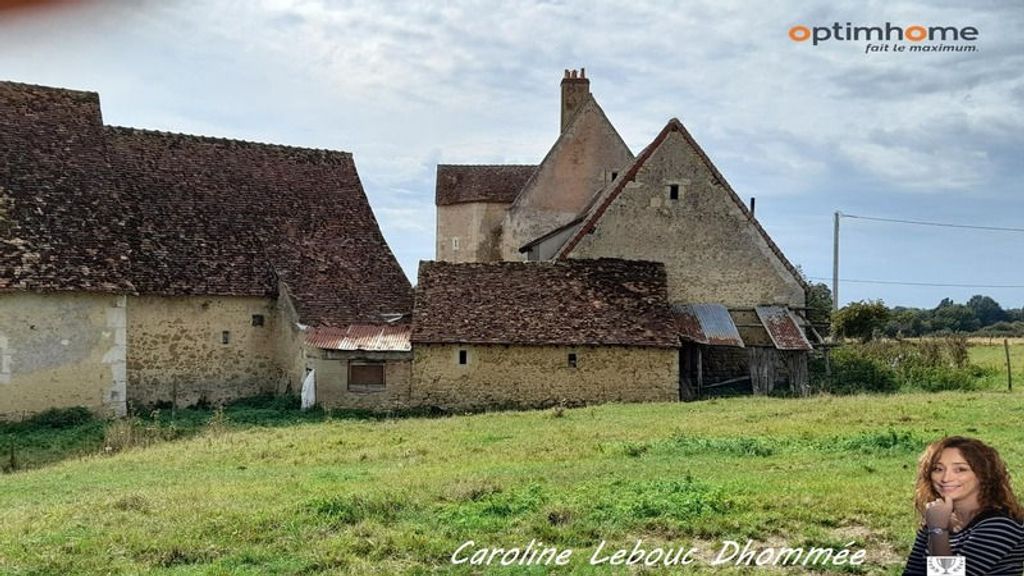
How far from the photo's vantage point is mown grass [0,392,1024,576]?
305 inches

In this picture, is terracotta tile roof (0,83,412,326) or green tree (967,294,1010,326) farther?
green tree (967,294,1010,326)

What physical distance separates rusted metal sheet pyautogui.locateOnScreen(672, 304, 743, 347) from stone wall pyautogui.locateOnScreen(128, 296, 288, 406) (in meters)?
10.2

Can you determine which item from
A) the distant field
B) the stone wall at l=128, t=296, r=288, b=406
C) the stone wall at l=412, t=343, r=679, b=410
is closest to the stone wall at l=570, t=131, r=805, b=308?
the stone wall at l=412, t=343, r=679, b=410

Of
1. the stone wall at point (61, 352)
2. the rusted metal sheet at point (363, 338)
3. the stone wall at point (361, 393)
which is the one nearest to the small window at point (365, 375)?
the stone wall at point (361, 393)

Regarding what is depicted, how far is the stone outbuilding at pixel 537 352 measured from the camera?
21922 millimetres


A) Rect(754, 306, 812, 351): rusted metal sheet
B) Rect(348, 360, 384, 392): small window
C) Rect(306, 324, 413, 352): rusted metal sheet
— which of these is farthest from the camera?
Rect(754, 306, 812, 351): rusted metal sheet

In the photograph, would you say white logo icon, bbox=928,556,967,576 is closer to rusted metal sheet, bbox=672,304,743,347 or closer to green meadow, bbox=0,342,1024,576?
green meadow, bbox=0,342,1024,576

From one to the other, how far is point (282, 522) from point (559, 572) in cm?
291

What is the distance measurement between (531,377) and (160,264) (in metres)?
9.23

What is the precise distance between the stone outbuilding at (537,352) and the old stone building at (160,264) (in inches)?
82.6

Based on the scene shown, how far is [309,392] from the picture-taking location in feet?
71.5

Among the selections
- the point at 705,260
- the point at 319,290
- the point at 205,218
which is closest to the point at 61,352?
the point at 205,218

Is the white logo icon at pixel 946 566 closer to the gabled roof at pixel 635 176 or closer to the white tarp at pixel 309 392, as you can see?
the white tarp at pixel 309 392

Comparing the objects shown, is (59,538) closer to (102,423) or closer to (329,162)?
(102,423)
